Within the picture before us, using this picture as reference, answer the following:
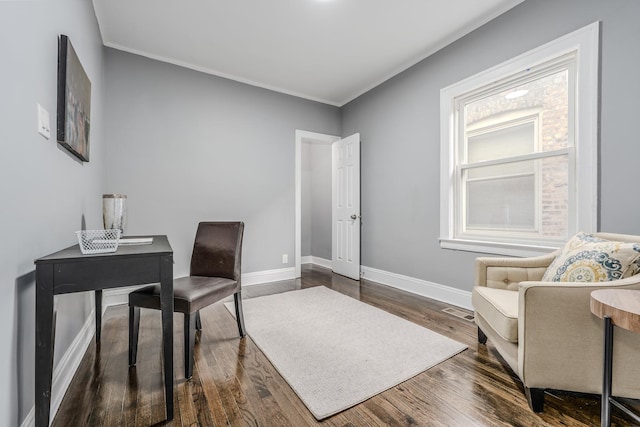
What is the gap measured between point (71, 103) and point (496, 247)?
10.8 ft

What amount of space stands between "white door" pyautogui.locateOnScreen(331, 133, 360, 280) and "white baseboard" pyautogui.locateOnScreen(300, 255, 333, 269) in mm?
361

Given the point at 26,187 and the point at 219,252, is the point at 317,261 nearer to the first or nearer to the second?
the point at 219,252

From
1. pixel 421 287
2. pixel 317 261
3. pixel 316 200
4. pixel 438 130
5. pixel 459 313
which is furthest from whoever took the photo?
pixel 316 200

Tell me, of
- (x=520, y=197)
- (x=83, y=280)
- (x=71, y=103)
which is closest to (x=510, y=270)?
(x=520, y=197)

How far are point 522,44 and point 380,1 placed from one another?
1.23 meters

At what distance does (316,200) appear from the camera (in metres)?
5.45

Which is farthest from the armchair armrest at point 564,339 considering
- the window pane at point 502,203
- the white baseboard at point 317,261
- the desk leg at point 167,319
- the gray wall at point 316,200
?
the gray wall at point 316,200

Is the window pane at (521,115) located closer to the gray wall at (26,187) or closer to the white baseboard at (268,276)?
the white baseboard at (268,276)

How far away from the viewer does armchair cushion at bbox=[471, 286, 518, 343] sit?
1.50m

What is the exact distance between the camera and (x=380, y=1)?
2381 millimetres

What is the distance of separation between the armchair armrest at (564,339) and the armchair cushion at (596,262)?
0.08 m

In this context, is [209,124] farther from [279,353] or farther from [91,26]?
[279,353]

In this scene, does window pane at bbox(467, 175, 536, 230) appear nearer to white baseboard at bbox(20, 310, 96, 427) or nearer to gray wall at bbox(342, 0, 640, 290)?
gray wall at bbox(342, 0, 640, 290)

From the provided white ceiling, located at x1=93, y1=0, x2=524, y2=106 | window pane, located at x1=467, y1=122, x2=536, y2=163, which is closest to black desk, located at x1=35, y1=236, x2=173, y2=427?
white ceiling, located at x1=93, y1=0, x2=524, y2=106
